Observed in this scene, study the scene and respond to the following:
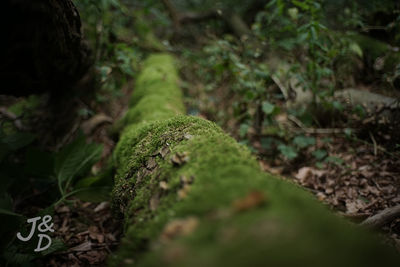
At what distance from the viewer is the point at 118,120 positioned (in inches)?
139

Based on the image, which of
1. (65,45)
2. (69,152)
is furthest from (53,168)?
(65,45)

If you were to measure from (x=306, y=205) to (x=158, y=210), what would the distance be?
659mm

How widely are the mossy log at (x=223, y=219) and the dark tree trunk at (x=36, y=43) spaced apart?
1073 millimetres

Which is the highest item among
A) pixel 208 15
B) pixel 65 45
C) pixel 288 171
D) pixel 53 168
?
pixel 208 15

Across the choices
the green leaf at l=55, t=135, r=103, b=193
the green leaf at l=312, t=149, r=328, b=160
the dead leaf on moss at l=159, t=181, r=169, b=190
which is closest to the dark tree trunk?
the green leaf at l=55, t=135, r=103, b=193

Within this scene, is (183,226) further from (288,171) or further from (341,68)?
(341,68)

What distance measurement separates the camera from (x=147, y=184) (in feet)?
4.95

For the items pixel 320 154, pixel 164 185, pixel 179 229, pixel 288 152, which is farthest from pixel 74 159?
pixel 320 154

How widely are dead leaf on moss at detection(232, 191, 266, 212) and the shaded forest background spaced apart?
1.46 metres

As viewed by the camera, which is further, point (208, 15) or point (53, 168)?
point (208, 15)

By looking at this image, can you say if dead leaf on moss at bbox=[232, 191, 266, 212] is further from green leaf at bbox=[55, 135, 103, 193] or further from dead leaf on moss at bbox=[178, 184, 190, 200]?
green leaf at bbox=[55, 135, 103, 193]

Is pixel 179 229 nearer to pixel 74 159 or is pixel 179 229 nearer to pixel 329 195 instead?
pixel 74 159

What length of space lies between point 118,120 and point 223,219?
9.88 feet

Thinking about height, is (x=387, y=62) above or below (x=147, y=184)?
above
